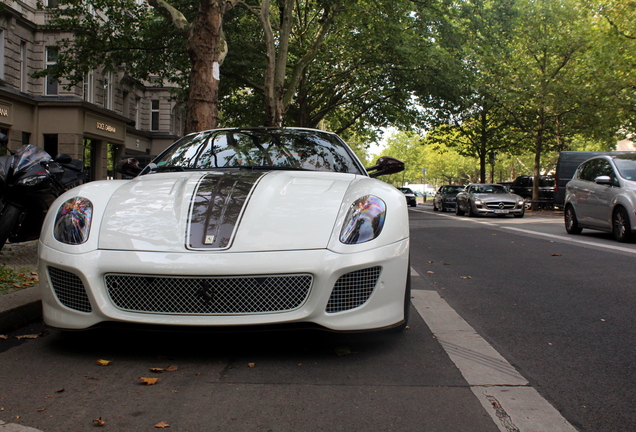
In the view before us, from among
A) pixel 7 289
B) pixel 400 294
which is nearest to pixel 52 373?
pixel 400 294

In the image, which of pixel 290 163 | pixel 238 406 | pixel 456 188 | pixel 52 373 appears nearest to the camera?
pixel 238 406

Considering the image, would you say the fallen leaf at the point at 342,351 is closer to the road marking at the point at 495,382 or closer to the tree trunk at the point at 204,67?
the road marking at the point at 495,382

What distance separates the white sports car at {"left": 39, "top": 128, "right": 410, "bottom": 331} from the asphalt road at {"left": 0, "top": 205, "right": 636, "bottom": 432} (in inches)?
9.7

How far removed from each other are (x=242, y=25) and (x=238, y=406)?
23.4 m

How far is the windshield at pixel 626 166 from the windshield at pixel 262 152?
8406mm

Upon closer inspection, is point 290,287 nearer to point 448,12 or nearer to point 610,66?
point 448,12

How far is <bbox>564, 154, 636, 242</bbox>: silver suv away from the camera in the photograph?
1140 cm

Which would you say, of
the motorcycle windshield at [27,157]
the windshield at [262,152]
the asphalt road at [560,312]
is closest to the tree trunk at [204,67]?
the asphalt road at [560,312]

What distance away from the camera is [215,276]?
3.29 m

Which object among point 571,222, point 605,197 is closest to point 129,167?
point 605,197

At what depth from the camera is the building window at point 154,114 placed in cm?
4012

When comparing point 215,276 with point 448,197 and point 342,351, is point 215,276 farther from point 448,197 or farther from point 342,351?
point 448,197

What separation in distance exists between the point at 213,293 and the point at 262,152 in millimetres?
1900

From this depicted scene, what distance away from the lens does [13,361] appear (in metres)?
3.47
